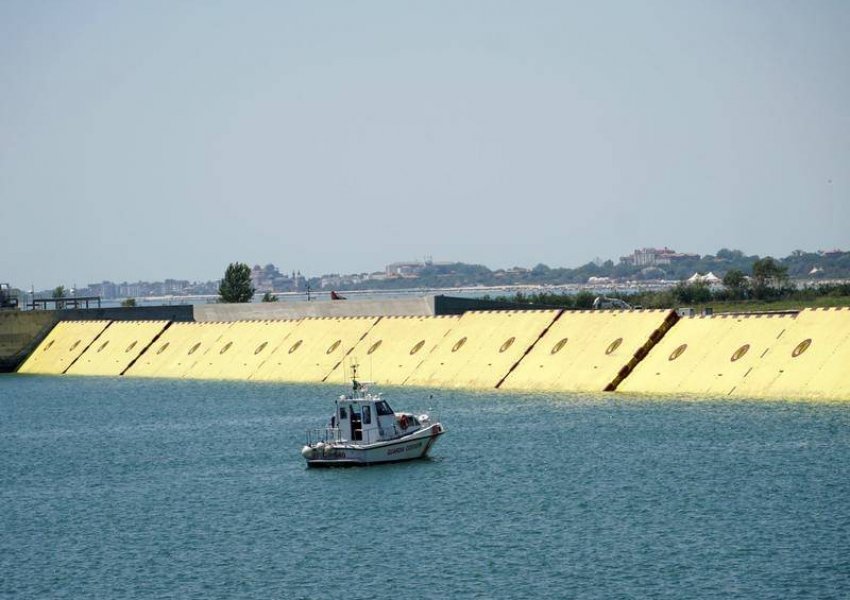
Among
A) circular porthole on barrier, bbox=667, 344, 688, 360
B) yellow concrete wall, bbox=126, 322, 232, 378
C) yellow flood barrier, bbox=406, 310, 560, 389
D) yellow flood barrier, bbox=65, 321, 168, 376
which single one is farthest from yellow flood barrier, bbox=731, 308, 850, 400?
yellow flood barrier, bbox=65, 321, 168, 376

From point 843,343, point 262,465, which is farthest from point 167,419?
point 843,343

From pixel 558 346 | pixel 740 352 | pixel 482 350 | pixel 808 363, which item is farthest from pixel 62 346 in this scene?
pixel 808 363

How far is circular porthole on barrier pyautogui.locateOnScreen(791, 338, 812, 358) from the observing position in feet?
203

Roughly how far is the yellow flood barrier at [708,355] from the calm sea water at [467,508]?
8.43 ft

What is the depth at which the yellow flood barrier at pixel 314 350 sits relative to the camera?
82.6 metres

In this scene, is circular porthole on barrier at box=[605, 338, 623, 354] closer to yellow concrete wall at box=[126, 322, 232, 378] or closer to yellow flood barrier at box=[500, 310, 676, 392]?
yellow flood barrier at box=[500, 310, 676, 392]

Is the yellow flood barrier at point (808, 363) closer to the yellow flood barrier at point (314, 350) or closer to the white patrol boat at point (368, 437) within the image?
the white patrol boat at point (368, 437)

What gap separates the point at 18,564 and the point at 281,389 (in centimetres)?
3866

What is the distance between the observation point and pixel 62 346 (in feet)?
341

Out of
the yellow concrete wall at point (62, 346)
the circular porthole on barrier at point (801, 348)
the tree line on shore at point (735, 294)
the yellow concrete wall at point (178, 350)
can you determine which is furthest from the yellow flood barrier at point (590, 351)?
the tree line on shore at point (735, 294)

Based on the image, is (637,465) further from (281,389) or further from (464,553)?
(281,389)

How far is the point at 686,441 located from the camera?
5147 cm

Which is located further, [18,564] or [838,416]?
[838,416]

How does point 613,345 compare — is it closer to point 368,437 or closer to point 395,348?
point 395,348
